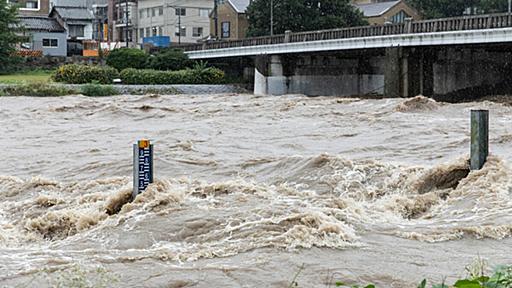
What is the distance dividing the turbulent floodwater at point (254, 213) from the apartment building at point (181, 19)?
243ft

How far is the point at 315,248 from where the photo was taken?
10.3 meters

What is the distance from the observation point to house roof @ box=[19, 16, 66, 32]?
88.0 m

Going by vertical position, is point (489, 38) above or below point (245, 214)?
above

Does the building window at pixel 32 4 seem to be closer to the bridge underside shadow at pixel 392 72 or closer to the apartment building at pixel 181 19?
the apartment building at pixel 181 19

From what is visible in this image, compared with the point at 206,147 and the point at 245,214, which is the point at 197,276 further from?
the point at 206,147

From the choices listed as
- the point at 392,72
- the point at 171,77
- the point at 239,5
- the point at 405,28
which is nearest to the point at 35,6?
the point at 239,5

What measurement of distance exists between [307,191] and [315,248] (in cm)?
478

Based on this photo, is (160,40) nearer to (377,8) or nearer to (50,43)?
(50,43)

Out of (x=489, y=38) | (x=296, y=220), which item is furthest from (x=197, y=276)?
(x=489, y=38)

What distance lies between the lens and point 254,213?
1207 cm

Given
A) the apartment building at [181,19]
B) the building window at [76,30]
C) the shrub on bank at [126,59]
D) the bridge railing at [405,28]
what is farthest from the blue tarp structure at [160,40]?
the bridge railing at [405,28]

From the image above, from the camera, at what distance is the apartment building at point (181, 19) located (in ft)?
323

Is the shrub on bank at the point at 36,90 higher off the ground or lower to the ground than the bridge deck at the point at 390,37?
lower

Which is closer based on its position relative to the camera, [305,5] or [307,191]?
[307,191]
